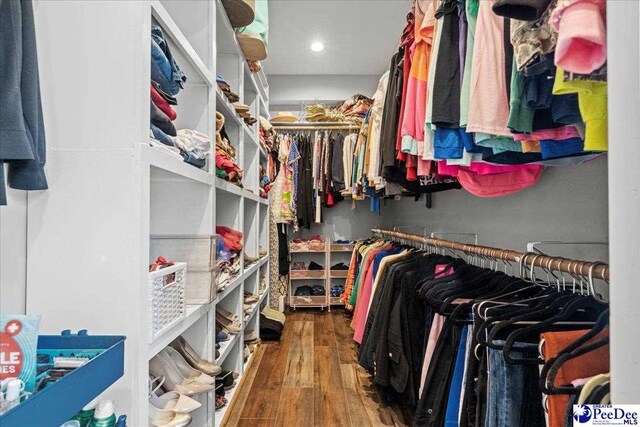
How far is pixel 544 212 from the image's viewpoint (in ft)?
4.60

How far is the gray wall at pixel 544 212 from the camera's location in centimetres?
116

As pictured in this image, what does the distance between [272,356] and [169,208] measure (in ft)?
5.24

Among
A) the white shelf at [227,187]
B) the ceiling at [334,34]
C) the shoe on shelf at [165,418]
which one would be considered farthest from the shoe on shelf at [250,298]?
the ceiling at [334,34]

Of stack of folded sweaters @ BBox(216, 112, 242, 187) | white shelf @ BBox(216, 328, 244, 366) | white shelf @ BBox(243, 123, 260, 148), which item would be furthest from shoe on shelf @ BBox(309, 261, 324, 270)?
stack of folded sweaters @ BBox(216, 112, 242, 187)

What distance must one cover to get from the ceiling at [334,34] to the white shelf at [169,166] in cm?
206

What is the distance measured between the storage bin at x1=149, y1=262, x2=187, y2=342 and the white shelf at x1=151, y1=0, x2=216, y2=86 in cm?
72

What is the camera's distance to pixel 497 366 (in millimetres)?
861

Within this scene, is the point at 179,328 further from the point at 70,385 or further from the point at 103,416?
the point at 70,385

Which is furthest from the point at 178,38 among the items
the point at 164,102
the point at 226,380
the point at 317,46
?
the point at 317,46

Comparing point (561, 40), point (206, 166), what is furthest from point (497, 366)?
point (206, 166)

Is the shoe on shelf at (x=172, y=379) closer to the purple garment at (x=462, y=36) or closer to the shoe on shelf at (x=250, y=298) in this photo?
the shoe on shelf at (x=250, y=298)

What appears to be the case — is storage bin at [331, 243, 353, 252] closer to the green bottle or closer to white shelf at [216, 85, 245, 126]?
white shelf at [216, 85, 245, 126]

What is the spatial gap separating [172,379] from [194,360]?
14 centimetres

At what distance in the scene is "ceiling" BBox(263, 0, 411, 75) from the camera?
2907 mm
